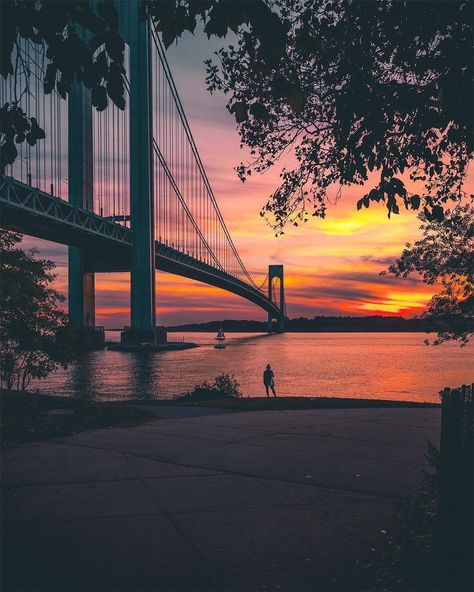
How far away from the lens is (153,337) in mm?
85688

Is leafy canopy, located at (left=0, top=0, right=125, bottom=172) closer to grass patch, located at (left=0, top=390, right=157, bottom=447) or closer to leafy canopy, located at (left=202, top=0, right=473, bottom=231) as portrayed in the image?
leafy canopy, located at (left=202, top=0, right=473, bottom=231)

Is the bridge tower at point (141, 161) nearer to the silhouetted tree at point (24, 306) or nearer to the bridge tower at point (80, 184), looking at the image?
the bridge tower at point (80, 184)

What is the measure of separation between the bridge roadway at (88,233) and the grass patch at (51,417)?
16.3m

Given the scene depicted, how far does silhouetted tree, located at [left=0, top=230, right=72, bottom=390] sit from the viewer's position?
26812 mm

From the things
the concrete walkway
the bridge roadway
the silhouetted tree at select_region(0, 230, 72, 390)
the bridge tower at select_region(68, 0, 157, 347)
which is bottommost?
the concrete walkway

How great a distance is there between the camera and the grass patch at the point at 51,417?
944 cm

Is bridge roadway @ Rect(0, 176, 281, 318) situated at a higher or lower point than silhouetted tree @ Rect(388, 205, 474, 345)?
higher

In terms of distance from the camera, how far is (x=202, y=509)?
18.5ft

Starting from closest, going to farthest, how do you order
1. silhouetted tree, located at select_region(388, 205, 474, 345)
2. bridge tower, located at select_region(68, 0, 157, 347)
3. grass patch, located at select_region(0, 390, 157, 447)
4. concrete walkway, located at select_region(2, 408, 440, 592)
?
concrete walkway, located at select_region(2, 408, 440, 592) < grass patch, located at select_region(0, 390, 157, 447) < silhouetted tree, located at select_region(388, 205, 474, 345) < bridge tower, located at select_region(68, 0, 157, 347)

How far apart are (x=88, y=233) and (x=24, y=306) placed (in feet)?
125

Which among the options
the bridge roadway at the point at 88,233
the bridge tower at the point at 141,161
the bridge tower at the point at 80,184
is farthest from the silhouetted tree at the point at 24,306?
the bridge tower at the point at 141,161

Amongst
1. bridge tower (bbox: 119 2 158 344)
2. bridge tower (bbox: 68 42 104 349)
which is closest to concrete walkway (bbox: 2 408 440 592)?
bridge tower (bbox: 68 42 104 349)

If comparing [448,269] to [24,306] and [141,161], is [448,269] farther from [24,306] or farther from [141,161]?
[141,161]

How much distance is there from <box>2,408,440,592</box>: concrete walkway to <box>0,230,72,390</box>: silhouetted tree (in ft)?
61.6
